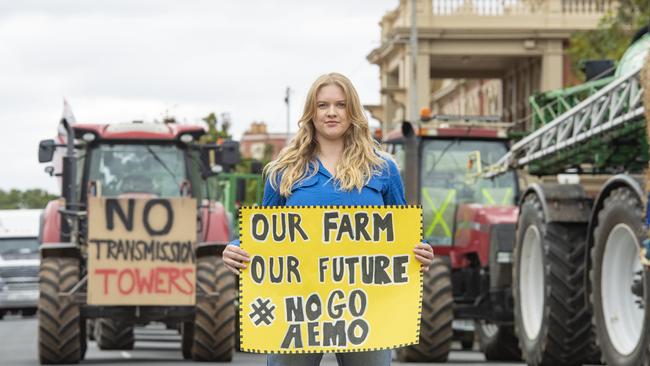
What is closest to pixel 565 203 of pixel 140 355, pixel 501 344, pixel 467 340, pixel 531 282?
pixel 531 282

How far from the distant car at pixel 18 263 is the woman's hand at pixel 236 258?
123ft

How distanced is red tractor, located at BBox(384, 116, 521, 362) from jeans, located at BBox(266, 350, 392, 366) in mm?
12005

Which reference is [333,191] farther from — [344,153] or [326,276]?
[326,276]

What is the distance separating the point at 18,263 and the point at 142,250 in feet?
87.3

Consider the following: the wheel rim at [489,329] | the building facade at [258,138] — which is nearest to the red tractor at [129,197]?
the wheel rim at [489,329]

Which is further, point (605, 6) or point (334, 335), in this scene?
point (605, 6)

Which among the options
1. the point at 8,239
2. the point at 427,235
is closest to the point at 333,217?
the point at 427,235

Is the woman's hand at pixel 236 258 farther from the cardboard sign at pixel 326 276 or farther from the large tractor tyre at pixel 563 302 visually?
the large tractor tyre at pixel 563 302

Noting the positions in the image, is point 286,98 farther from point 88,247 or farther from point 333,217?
point 333,217

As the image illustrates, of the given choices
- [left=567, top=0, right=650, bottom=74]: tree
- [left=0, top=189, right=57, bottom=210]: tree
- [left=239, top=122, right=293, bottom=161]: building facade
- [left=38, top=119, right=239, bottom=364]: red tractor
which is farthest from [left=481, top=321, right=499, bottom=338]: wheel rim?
[left=239, top=122, right=293, bottom=161]: building facade

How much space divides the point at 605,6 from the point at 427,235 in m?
40.1

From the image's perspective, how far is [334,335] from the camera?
22.9 ft

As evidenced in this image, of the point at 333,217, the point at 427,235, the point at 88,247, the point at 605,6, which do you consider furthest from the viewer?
the point at 605,6

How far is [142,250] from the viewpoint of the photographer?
61.0 feet
